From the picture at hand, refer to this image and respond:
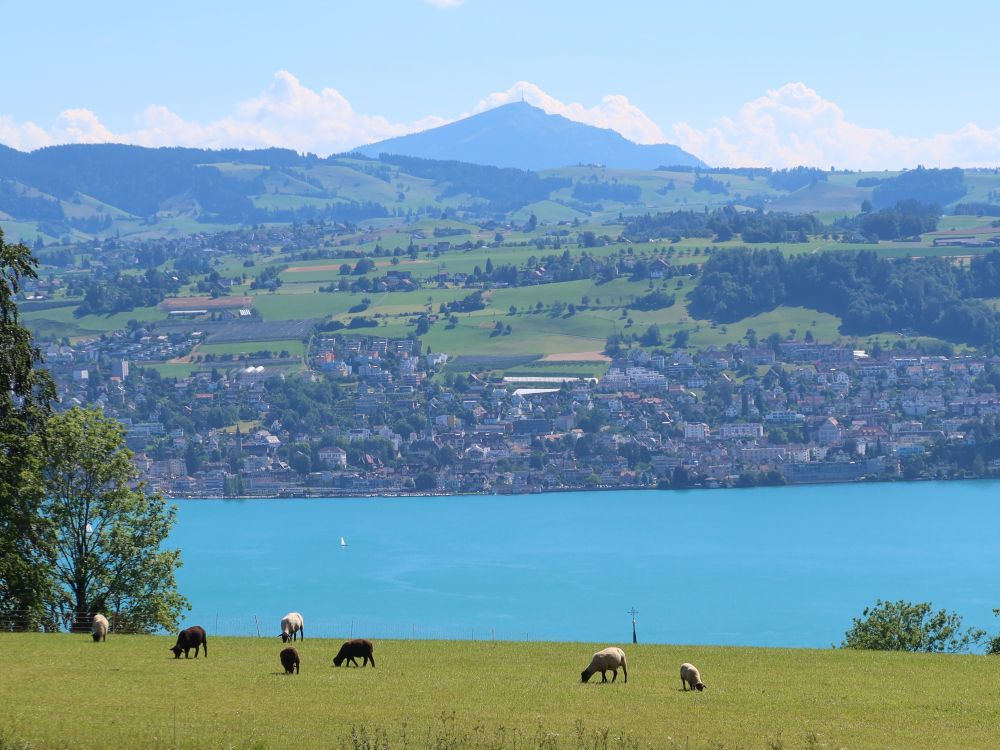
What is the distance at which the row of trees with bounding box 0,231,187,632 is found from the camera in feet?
80.4

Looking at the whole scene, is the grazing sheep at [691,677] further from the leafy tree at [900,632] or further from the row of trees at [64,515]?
the leafy tree at [900,632]

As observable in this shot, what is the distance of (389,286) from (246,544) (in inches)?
3420

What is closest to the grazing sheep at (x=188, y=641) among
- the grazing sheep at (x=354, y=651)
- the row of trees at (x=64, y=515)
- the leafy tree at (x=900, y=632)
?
the grazing sheep at (x=354, y=651)

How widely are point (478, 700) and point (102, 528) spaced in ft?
40.5

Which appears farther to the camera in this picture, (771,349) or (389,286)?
(389,286)

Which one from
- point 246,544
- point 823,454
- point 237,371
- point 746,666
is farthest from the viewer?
point 237,371

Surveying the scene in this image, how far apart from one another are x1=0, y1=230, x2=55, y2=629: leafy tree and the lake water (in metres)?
38.4

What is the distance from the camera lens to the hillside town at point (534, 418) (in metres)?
139

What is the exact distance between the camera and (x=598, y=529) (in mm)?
111750

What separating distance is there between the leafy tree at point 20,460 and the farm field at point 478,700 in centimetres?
344

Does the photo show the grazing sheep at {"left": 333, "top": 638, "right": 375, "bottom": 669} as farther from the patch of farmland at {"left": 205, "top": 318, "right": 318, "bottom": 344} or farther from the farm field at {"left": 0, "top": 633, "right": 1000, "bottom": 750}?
the patch of farmland at {"left": 205, "top": 318, "right": 318, "bottom": 344}

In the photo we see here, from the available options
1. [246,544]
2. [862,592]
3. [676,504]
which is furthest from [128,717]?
[676,504]

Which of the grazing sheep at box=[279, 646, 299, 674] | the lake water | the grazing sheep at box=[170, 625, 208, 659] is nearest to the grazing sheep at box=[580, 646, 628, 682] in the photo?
the grazing sheep at box=[279, 646, 299, 674]

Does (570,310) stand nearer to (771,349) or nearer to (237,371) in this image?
(771,349)
